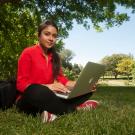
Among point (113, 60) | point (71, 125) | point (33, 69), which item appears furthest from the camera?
point (113, 60)

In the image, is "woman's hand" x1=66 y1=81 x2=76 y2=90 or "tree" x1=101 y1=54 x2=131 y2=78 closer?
"woman's hand" x1=66 y1=81 x2=76 y2=90

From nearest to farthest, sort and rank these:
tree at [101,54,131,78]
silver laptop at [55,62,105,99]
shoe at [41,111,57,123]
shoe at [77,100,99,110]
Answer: silver laptop at [55,62,105,99] → shoe at [41,111,57,123] → shoe at [77,100,99,110] → tree at [101,54,131,78]

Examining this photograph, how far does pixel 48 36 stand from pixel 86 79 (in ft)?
2.86

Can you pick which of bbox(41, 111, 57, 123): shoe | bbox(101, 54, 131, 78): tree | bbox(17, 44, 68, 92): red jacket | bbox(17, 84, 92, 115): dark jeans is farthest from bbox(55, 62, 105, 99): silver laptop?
bbox(101, 54, 131, 78): tree

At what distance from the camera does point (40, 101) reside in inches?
212

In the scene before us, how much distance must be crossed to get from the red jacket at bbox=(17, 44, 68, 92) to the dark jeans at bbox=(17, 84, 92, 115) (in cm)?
21

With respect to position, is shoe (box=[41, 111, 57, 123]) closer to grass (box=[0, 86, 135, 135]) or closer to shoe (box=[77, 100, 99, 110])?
grass (box=[0, 86, 135, 135])

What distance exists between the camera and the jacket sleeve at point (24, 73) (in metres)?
5.55

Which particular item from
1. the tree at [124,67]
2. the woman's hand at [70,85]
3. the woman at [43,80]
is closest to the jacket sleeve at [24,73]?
the woman at [43,80]

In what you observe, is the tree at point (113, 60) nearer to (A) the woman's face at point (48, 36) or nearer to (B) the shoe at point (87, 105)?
(B) the shoe at point (87, 105)

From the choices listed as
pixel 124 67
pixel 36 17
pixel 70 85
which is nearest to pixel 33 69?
pixel 70 85

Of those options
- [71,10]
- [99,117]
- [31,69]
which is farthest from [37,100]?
[71,10]

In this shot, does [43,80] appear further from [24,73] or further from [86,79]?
[86,79]

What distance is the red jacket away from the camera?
557 centimetres
